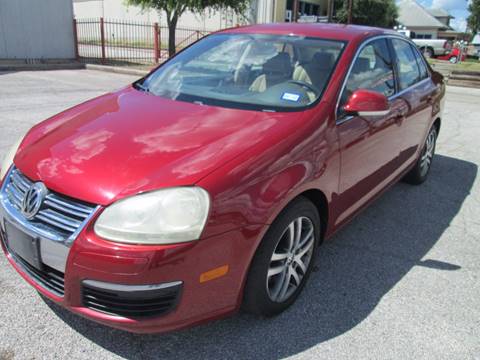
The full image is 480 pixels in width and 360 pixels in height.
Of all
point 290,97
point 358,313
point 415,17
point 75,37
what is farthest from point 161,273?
point 415,17

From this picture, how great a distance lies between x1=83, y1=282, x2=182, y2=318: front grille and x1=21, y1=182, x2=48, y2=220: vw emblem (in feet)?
1.46

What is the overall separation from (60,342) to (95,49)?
61.5 ft

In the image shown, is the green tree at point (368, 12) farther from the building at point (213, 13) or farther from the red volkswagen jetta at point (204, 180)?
the red volkswagen jetta at point (204, 180)

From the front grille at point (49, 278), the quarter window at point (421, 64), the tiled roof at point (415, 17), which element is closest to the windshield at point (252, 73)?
the front grille at point (49, 278)

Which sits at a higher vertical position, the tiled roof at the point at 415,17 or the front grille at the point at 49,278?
the tiled roof at the point at 415,17

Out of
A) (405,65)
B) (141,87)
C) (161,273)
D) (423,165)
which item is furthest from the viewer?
(423,165)

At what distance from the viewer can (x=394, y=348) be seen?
2.41m

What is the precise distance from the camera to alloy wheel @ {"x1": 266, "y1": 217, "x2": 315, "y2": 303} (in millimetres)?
2512

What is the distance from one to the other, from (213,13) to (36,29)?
11.9 m

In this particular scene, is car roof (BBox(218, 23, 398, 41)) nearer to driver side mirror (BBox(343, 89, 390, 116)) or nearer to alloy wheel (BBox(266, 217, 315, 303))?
driver side mirror (BBox(343, 89, 390, 116))

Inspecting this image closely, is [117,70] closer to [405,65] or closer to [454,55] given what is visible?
[405,65]

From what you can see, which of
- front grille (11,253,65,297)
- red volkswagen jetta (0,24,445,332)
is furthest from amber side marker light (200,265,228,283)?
front grille (11,253,65,297)

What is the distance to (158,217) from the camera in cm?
197

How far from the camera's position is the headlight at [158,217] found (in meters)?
1.94
